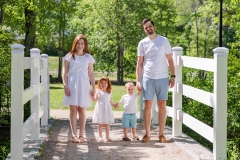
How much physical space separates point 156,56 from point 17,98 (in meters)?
2.50

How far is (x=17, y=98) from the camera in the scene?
6180 mm

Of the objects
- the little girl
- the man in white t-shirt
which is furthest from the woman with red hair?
the man in white t-shirt

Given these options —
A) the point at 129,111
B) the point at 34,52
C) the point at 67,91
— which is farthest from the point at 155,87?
the point at 34,52

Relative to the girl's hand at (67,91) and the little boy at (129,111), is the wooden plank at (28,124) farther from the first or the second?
the little boy at (129,111)

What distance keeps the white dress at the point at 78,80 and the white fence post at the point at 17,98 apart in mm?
1924

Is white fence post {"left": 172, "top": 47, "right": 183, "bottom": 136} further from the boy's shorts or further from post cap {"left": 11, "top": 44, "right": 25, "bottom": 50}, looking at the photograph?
post cap {"left": 11, "top": 44, "right": 25, "bottom": 50}

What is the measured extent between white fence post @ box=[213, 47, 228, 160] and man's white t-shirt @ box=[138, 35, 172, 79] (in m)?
1.67

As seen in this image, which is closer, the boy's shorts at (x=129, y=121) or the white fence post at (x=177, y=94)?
the boy's shorts at (x=129, y=121)

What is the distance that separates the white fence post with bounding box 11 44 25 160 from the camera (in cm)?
612

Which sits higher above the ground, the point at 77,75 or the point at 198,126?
the point at 77,75

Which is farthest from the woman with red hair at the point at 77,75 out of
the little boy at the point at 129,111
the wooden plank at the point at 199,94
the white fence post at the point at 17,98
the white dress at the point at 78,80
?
the white fence post at the point at 17,98

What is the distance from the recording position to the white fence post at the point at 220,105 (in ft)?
20.6

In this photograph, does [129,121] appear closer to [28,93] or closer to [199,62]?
[199,62]

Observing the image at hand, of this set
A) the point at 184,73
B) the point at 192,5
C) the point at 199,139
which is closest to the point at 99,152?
the point at 199,139
